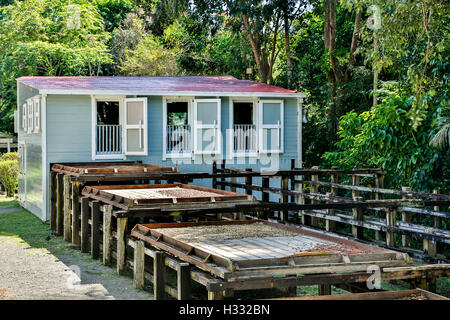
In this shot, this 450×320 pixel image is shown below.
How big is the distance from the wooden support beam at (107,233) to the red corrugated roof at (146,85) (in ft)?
21.3

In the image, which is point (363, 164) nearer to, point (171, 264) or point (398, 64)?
point (398, 64)

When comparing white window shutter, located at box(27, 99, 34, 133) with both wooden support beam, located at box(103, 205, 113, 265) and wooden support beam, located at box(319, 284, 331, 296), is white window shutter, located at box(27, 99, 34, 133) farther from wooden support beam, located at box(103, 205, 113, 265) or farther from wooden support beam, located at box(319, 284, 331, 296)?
wooden support beam, located at box(319, 284, 331, 296)

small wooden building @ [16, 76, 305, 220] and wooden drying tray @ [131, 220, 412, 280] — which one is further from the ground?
small wooden building @ [16, 76, 305, 220]

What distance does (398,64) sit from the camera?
16.2 metres

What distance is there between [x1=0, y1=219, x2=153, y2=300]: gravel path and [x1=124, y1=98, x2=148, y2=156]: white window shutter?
16.5 ft

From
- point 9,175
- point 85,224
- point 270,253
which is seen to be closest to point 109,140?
point 85,224

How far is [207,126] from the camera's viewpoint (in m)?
17.6

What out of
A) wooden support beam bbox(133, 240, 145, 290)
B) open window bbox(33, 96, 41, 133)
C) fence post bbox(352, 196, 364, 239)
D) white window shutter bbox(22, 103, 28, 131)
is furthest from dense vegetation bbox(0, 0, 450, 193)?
open window bbox(33, 96, 41, 133)

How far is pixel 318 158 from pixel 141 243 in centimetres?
1487

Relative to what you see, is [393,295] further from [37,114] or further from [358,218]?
[37,114]

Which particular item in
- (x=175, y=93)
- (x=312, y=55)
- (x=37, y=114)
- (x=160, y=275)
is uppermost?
(x=312, y=55)

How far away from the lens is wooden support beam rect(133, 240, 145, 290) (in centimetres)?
818

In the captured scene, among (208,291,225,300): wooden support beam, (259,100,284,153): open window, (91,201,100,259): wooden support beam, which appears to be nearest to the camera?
(208,291,225,300): wooden support beam

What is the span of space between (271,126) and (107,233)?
8889mm
